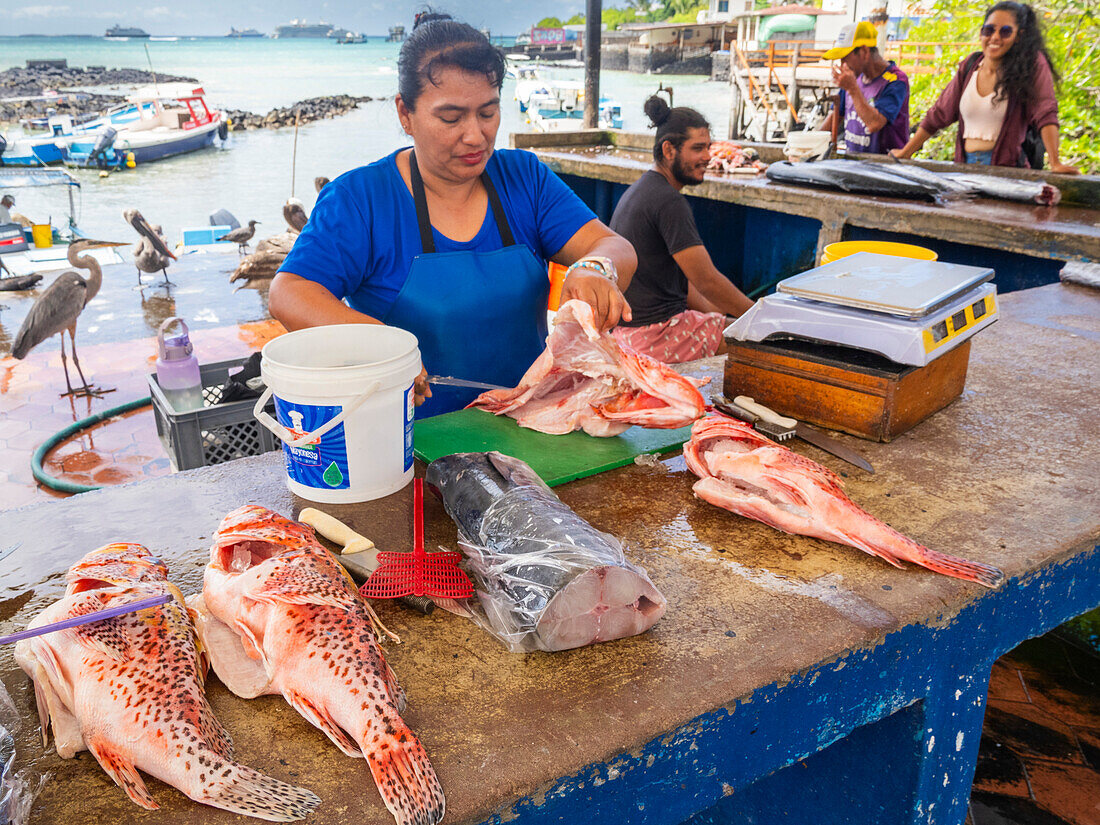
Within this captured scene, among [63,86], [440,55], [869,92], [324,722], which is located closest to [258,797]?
[324,722]

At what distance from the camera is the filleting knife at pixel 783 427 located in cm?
191

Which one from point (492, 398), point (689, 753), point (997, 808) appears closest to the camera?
point (689, 753)

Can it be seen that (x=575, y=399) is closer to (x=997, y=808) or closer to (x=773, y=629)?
(x=773, y=629)

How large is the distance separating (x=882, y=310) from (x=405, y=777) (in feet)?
5.47

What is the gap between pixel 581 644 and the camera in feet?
4.07

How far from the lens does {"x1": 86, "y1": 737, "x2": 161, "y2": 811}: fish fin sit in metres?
0.94

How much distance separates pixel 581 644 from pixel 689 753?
234mm

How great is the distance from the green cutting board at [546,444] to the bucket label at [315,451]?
0.33 meters

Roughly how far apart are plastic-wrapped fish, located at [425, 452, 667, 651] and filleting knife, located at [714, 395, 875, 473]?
0.82 m

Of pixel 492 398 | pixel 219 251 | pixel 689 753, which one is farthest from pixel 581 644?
pixel 219 251

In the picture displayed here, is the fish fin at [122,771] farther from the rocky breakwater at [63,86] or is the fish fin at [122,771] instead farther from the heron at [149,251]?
the rocky breakwater at [63,86]

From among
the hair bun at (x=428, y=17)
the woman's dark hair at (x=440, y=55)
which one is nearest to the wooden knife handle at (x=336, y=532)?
the woman's dark hair at (x=440, y=55)

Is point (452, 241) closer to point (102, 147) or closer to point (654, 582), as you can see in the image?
point (654, 582)

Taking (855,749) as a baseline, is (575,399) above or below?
above
